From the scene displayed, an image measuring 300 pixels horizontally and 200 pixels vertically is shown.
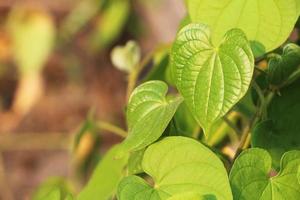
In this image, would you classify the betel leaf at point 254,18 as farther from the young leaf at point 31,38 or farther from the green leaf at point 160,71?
the young leaf at point 31,38

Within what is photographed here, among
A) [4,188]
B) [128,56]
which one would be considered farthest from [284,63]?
[4,188]

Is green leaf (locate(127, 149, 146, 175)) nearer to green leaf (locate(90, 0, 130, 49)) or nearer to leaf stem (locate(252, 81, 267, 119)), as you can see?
leaf stem (locate(252, 81, 267, 119))

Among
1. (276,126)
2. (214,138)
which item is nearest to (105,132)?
(214,138)

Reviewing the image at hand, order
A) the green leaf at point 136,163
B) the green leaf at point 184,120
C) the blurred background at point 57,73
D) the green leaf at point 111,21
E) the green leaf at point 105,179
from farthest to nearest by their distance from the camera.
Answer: the green leaf at point 111,21, the blurred background at point 57,73, the green leaf at point 184,120, the green leaf at point 105,179, the green leaf at point 136,163

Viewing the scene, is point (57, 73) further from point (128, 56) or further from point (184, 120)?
point (184, 120)

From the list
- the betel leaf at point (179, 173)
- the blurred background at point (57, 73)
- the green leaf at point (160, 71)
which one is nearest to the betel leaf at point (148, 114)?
the betel leaf at point (179, 173)

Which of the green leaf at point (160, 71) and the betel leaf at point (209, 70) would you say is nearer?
the betel leaf at point (209, 70)

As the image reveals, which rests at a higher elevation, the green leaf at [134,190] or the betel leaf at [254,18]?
the betel leaf at [254,18]
